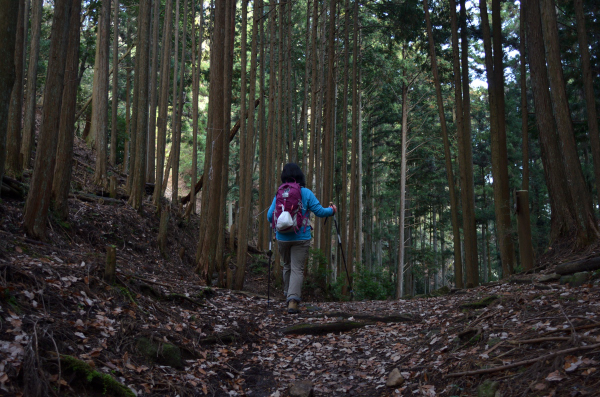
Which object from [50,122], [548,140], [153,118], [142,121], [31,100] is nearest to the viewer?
[50,122]

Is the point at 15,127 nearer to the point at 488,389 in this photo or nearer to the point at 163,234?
the point at 163,234

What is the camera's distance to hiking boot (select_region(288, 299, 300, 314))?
699 centimetres

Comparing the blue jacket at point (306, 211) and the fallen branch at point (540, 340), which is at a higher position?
the blue jacket at point (306, 211)

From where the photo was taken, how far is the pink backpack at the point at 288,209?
22.4ft

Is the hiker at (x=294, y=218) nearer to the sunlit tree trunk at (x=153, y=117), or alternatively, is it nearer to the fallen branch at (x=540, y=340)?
the fallen branch at (x=540, y=340)

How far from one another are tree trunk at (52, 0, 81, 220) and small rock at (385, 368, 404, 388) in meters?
5.75

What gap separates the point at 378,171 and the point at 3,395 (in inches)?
1225

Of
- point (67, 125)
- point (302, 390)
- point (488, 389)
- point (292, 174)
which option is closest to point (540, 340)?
point (488, 389)

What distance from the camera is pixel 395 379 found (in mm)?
4031

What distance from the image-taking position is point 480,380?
11.2 ft

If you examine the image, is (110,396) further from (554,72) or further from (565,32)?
(565,32)

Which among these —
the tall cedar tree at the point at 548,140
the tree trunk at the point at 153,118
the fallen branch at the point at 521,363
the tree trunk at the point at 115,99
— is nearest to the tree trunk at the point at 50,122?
the fallen branch at the point at 521,363

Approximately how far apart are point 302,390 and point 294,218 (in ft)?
10.8

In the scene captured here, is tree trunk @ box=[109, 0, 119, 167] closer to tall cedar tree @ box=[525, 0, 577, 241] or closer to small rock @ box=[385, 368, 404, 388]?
tall cedar tree @ box=[525, 0, 577, 241]
